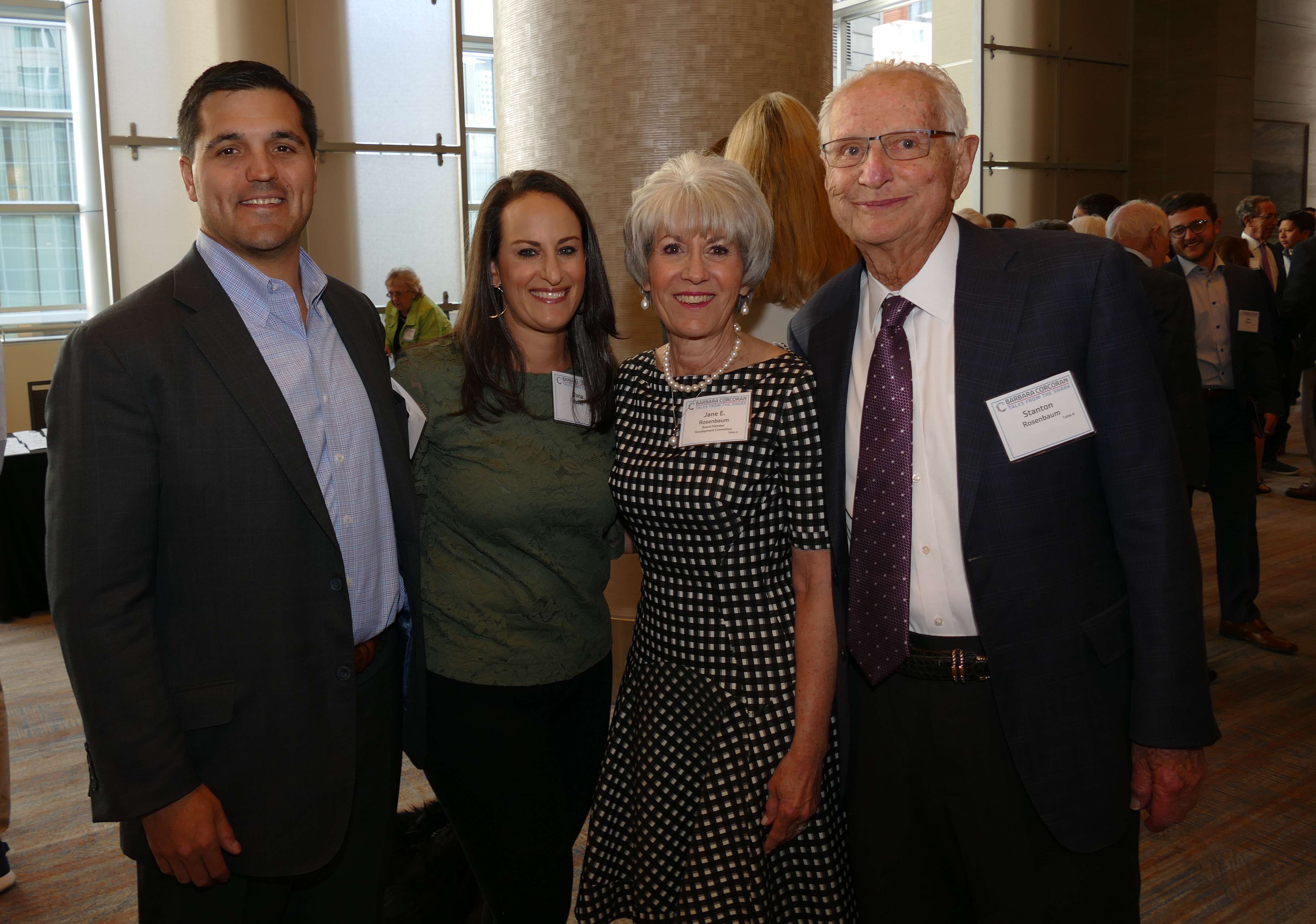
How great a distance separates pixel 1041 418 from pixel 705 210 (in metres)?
0.74

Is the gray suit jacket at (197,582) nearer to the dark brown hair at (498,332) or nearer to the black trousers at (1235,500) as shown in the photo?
the dark brown hair at (498,332)

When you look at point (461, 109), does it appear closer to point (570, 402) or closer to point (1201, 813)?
point (570, 402)

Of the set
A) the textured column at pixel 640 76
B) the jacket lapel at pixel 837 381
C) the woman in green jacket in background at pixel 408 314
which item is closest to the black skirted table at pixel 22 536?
the woman in green jacket in background at pixel 408 314

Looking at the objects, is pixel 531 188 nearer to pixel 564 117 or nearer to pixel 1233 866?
pixel 564 117

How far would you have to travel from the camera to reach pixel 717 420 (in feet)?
5.88

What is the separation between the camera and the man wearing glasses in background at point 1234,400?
15.4 feet

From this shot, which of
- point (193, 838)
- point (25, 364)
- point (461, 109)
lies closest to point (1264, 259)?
point (461, 109)

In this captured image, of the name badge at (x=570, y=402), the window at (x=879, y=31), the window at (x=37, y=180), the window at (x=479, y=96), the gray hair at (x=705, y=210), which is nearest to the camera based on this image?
the gray hair at (x=705, y=210)

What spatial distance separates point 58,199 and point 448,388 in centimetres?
958

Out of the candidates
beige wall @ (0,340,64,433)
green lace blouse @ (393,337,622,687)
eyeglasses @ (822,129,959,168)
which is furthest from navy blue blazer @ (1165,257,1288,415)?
beige wall @ (0,340,64,433)

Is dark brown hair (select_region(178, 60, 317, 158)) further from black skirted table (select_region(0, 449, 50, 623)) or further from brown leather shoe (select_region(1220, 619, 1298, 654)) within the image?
brown leather shoe (select_region(1220, 619, 1298, 654))

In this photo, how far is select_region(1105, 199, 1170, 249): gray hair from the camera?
473 centimetres

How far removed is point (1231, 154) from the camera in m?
12.3

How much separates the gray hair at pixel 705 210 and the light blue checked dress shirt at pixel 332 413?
62cm
